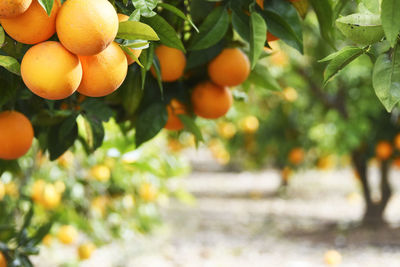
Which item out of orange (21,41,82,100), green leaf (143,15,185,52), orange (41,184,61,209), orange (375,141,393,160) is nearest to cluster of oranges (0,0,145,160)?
orange (21,41,82,100)

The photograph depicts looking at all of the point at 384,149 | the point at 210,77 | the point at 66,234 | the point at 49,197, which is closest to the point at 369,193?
the point at 384,149

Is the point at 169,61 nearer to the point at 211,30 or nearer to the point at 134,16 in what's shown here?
the point at 211,30

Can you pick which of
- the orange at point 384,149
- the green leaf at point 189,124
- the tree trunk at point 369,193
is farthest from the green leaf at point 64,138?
the tree trunk at point 369,193

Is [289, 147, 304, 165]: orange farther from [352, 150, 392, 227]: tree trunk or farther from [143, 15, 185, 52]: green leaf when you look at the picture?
[143, 15, 185, 52]: green leaf

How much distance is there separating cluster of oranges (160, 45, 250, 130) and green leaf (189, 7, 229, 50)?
0.21 ft

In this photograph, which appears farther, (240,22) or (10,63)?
(240,22)

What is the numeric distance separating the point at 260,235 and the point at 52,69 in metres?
5.94

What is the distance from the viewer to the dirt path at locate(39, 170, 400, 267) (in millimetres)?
4836

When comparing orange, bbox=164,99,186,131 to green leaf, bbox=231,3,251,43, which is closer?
green leaf, bbox=231,3,251,43

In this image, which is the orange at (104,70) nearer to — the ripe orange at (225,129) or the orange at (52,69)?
the orange at (52,69)

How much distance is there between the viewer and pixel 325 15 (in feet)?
3.11

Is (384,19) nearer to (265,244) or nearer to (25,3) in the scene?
(25,3)

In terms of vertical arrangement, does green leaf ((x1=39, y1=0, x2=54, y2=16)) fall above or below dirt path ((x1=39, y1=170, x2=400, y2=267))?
above

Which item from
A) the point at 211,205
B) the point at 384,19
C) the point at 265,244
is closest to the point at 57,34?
the point at 384,19
